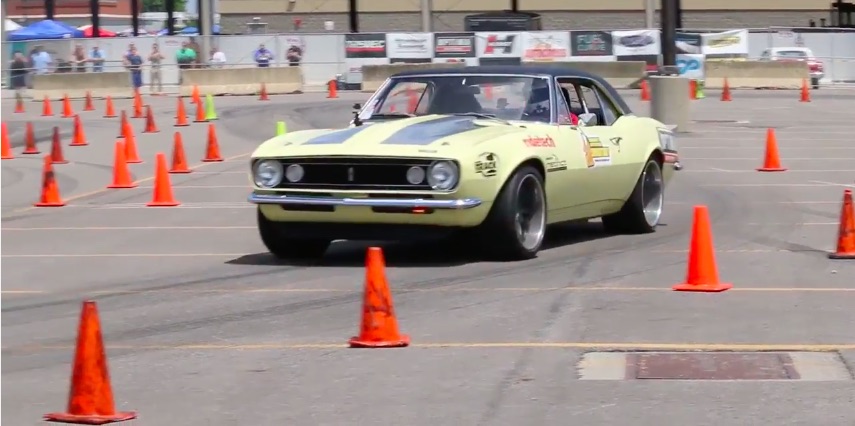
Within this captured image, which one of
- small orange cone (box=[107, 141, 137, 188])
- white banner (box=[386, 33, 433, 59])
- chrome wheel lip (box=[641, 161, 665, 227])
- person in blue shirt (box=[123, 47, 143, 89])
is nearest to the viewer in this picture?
chrome wheel lip (box=[641, 161, 665, 227])

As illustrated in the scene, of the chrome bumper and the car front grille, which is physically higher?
the car front grille

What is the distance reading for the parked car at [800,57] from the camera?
45312 mm

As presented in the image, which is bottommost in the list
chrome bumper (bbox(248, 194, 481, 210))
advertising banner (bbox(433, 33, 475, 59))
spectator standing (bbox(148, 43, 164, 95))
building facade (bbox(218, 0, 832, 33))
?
chrome bumper (bbox(248, 194, 481, 210))

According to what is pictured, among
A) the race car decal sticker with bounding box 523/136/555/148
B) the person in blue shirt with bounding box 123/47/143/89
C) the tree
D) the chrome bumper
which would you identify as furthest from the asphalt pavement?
the tree

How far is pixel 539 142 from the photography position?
10.9 meters

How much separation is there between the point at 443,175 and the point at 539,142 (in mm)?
1065

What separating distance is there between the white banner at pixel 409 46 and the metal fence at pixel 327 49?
35 mm

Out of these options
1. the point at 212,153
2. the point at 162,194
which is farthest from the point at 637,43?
the point at 162,194

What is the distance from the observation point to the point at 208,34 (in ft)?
180

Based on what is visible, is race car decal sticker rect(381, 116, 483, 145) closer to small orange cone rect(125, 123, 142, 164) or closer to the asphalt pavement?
the asphalt pavement

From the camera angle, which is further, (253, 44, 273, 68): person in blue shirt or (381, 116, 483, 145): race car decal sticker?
(253, 44, 273, 68): person in blue shirt

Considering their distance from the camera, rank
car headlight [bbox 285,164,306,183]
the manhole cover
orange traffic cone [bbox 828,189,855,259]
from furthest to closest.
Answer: orange traffic cone [bbox 828,189,855,259] < car headlight [bbox 285,164,306,183] < the manhole cover

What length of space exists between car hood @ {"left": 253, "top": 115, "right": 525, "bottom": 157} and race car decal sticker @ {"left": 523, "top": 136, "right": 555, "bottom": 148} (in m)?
0.14

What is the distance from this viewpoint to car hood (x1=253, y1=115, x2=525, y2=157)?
1029cm
